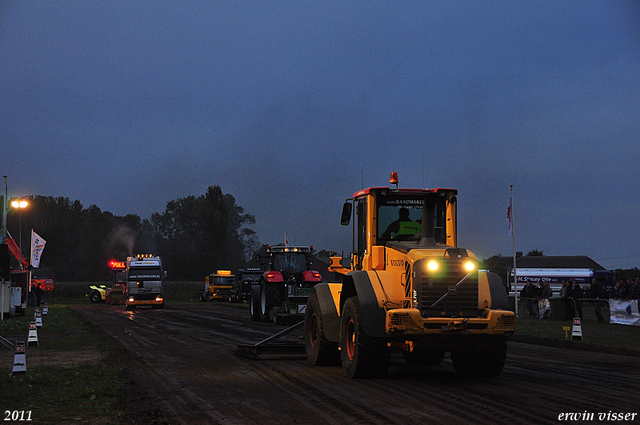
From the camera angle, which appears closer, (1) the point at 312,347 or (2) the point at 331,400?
(2) the point at 331,400

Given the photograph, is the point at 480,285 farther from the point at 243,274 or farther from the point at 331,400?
the point at 243,274

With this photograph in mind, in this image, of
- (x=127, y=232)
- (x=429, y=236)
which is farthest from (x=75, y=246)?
(x=429, y=236)

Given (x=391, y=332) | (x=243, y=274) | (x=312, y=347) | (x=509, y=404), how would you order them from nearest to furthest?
(x=509, y=404), (x=391, y=332), (x=312, y=347), (x=243, y=274)

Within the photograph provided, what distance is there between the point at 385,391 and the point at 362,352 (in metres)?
1.06

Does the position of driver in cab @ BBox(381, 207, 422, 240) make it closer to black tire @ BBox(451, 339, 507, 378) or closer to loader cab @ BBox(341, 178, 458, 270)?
loader cab @ BBox(341, 178, 458, 270)

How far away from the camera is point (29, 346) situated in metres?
16.0

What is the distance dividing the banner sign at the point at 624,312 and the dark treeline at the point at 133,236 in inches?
2697

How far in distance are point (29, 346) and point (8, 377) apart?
602 cm

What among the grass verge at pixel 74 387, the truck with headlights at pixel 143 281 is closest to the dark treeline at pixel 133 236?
the truck with headlights at pixel 143 281

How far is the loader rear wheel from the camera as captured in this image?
12.0 meters

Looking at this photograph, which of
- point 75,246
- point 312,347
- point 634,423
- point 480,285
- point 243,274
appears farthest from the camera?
point 75,246

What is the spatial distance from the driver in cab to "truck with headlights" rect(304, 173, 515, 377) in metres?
0.02

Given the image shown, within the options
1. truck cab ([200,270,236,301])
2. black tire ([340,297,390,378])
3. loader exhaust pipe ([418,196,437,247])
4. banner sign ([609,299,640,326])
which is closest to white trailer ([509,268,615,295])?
truck cab ([200,270,236,301])

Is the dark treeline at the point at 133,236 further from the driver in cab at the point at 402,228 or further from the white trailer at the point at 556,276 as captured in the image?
the driver in cab at the point at 402,228
